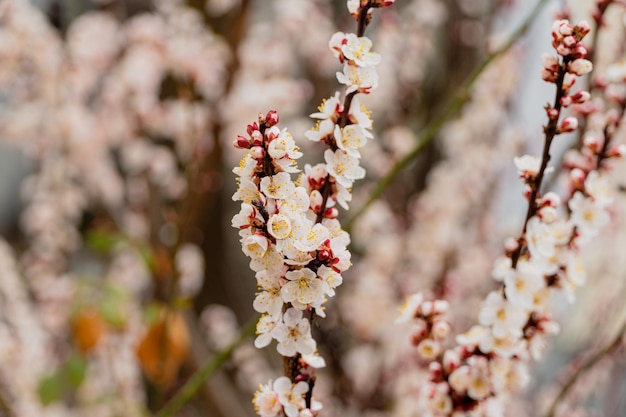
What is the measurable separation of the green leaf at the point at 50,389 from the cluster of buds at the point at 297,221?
718 mm

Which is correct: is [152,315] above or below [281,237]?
above

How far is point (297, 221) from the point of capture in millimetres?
318

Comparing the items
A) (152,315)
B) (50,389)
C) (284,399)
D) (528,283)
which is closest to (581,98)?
(528,283)

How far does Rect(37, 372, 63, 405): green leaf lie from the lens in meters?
0.96

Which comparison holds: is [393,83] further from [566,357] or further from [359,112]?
[359,112]

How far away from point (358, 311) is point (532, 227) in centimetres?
110

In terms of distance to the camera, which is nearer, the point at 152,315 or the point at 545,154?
the point at 545,154

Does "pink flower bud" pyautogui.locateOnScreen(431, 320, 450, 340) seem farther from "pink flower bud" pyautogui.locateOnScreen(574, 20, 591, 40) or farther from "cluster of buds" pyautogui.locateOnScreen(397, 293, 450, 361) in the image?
"pink flower bud" pyautogui.locateOnScreen(574, 20, 591, 40)

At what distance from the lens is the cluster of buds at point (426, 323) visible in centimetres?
47

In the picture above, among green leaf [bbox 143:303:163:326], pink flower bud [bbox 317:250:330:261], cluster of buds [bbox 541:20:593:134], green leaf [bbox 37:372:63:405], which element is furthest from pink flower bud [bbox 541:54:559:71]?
green leaf [bbox 37:372:63:405]

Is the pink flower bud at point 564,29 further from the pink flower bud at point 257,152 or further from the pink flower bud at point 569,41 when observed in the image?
the pink flower bud at point 257,152

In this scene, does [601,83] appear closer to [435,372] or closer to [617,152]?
[617,152]

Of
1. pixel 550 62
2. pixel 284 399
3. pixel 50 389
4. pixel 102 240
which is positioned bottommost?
pixel 284 399

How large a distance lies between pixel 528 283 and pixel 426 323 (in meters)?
0.09
